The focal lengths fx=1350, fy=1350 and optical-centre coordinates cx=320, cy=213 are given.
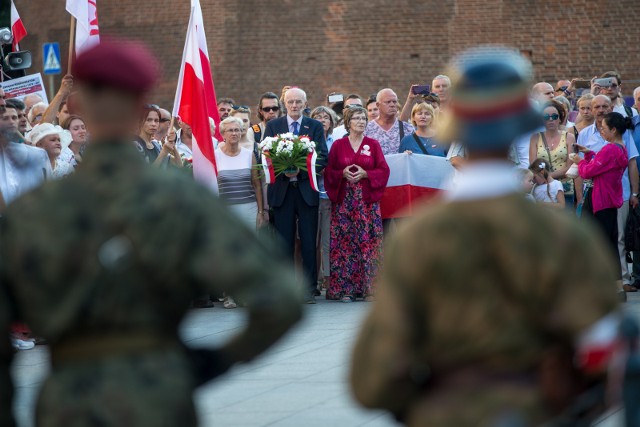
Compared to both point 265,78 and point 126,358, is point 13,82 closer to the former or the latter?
point 265,78

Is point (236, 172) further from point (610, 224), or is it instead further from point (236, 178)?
point (610, 224)

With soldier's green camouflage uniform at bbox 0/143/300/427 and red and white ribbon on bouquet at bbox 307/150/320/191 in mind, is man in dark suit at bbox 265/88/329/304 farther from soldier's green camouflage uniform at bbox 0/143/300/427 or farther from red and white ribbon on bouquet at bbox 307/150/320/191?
soldier's green camouflage uniform at bbox 0/143/300/427

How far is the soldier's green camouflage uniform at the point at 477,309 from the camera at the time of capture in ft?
10.6

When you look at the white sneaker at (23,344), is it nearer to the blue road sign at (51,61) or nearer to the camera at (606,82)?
the camera at (606,82)

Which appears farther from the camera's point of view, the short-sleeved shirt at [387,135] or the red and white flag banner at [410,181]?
the short-sleeved shirt at [387,135]

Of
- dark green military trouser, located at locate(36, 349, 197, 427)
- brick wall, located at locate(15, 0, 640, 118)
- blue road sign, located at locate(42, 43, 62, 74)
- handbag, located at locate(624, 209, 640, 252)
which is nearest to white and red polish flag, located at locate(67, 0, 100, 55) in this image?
blue road sign, located at locate(42, 43, 62, 74)

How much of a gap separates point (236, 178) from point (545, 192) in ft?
10.7

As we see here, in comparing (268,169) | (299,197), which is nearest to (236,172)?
(268,169)

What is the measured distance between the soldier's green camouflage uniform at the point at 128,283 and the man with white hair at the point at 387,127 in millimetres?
11784

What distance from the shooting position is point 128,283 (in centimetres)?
342

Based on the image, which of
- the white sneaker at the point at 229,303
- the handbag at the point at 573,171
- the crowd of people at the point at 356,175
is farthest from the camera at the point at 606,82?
the white sneaker at the point at 229,303

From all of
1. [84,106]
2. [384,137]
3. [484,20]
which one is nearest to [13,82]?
[384,137]

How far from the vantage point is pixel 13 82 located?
62.3 feet

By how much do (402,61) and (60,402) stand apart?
2549 cm
